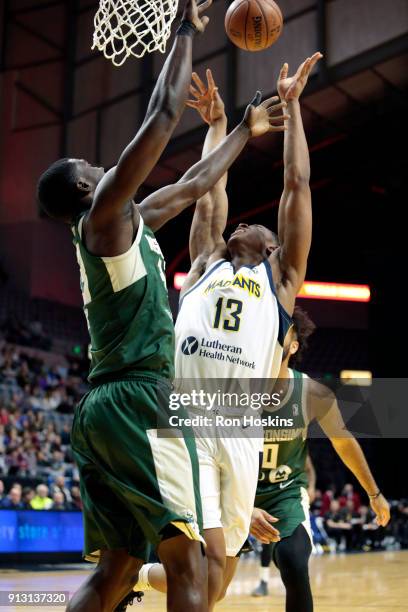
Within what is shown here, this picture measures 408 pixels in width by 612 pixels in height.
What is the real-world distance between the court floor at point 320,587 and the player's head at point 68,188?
4.09 m

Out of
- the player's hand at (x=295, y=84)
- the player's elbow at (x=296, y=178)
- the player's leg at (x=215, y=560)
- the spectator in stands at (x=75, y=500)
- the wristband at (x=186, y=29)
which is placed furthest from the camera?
the spectator in stands at (x=75, y=500)

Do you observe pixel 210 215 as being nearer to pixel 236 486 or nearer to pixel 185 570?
pixel 236 486

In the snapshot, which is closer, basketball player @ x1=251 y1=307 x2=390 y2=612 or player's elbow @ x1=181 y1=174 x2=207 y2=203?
player's elbow @ x1=181 y1=174 x2=207 y2=203

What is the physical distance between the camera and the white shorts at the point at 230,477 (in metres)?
3.90

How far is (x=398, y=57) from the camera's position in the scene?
50.2 ft

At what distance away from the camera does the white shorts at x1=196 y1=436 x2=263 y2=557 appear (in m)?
3.90

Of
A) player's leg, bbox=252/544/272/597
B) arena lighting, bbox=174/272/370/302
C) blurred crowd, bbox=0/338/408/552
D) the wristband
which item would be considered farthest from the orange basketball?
arena lighting, bbox=174/272/370/302

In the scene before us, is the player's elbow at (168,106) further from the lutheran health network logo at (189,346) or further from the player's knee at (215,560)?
the player's knee at (215,560)

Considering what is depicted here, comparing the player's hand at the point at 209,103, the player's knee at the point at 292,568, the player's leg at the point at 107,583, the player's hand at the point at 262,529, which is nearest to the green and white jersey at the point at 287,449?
the player's knee at the point at 292,568

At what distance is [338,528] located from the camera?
17.8 meters

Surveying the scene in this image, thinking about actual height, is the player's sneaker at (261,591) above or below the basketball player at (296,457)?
below

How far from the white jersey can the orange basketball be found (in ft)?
5.69

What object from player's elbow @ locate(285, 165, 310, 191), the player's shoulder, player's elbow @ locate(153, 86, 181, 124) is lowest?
the player's shoulder

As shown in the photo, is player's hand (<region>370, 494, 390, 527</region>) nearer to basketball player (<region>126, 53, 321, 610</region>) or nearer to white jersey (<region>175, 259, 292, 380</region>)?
basketball player (<region>126, 53, 321, 610</region>)
